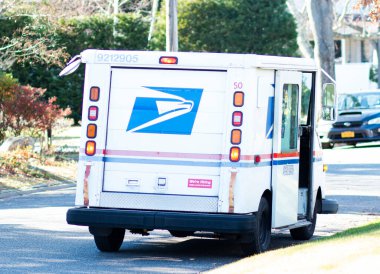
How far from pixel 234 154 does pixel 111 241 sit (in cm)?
210

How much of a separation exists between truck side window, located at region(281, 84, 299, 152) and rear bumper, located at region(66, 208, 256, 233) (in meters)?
1.53

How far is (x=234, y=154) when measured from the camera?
535 inches

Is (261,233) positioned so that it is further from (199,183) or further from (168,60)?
(168,60)

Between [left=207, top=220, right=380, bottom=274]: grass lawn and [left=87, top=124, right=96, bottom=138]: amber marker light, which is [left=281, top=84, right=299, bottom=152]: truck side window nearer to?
[left=207, top=220, right=380, bottom=274]: grass lawn

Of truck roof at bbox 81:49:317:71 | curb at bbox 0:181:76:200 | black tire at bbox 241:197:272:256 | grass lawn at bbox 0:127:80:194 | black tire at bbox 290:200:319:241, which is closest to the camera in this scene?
truck roof at bbox 81:49:317:71

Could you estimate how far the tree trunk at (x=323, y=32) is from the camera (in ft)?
144

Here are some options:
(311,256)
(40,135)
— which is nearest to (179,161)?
(311,256)

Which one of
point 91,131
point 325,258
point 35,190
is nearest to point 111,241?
point 91,131

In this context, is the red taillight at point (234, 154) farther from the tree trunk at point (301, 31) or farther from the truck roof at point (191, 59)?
the tree trunk at point (301, 31)

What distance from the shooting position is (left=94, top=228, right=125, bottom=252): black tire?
1439 centimetres

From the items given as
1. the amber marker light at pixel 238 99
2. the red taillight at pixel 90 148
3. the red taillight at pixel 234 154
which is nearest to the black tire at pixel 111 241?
the red taillight at pixel 90 148

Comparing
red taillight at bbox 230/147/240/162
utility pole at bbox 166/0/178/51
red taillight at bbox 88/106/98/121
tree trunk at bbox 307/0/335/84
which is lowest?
red taillight at bbox 230/147/240/162

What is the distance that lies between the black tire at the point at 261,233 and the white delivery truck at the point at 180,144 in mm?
13

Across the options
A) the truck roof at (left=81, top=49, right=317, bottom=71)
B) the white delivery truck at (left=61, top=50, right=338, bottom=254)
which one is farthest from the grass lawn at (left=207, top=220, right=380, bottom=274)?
the truck roof at (left=81, top=49, right=317, bottom=71)
